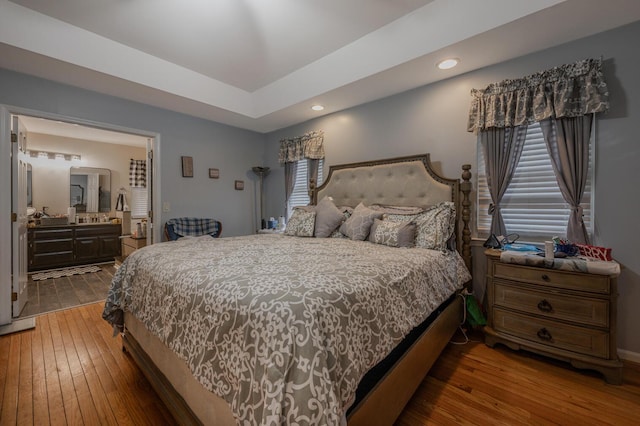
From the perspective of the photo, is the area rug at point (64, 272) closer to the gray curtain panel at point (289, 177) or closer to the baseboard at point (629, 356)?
the gray curtain panel at point (289, 177)

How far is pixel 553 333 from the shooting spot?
193 cm

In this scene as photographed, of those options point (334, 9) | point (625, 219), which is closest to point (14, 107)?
point (334, 9)

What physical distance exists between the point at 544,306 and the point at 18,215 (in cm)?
487

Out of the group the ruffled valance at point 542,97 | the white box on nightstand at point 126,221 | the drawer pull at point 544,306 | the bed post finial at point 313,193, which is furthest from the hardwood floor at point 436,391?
the white box on nightstand at point 126,221

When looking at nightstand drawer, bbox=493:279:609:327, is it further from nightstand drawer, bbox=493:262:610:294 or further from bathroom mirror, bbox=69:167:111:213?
bathroom mirror, bbox=69:167:111:213

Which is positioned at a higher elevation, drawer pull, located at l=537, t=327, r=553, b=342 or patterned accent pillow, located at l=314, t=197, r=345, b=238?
patterned accent pillow, located at l=314, t=197, r=345, b=238

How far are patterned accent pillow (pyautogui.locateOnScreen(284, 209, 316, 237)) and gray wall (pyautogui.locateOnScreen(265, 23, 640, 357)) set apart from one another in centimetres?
104

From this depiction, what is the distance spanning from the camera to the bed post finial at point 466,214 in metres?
2.55

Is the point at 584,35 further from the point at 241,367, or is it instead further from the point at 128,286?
the point at 128,286

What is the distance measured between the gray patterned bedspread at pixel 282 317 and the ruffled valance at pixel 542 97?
5.20ft

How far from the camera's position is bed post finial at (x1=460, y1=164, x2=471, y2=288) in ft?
8.36

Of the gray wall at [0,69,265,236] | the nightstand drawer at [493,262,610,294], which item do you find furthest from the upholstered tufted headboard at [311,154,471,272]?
the gray wall at [0,69,265,236]

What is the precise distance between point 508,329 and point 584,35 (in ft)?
7.83

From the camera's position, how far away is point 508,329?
6.95ft
